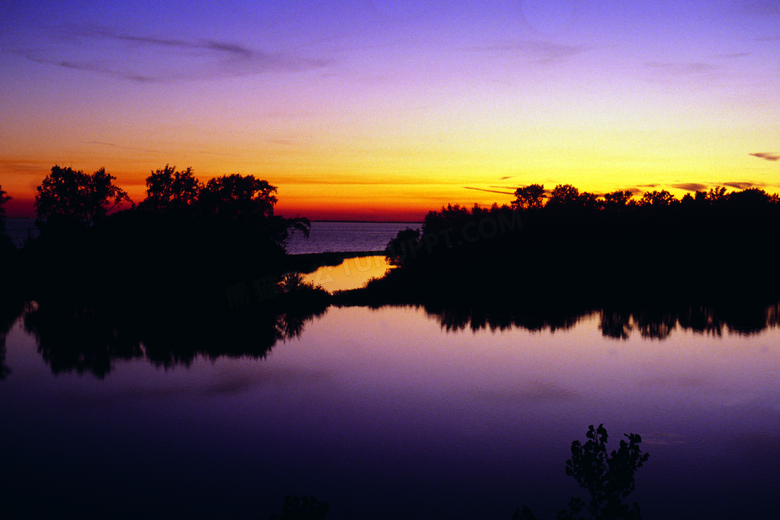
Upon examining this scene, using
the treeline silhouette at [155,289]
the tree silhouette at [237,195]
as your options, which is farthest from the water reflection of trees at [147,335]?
the tree silhouette at [237,195]

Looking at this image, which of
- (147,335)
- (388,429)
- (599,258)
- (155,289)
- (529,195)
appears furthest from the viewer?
(529,195)

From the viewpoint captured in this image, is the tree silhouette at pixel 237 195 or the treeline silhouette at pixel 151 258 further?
the tree silhouette at pixel 237 195

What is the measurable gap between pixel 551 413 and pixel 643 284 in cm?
4520

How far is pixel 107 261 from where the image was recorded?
165ft

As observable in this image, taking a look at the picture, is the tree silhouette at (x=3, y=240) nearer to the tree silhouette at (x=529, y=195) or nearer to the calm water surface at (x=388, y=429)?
the calm water surface at (x=388, y=429)

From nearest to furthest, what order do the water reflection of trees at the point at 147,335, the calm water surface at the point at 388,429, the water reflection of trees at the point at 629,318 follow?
the calm water surface at the point at 388,429, the water reflection of trees at the point at 147,335, the water reflection of trees at the point at 629,318

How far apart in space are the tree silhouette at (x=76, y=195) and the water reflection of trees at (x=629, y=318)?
4323 centimetres

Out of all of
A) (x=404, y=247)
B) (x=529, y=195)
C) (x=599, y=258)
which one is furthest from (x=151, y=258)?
(x=529, y=195)

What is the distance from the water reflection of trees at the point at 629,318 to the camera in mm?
39125

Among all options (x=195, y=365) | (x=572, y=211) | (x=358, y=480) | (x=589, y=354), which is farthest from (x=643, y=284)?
(x=358, y=480)

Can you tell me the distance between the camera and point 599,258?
6475 cm

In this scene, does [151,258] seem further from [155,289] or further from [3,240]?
[3,240]

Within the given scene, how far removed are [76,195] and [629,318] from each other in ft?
203

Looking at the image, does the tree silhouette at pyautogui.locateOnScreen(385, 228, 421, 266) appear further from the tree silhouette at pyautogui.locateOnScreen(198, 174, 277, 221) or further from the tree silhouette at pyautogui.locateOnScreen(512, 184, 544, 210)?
the tree silhouette at pyautogui.locateOnScreen(512, 184, 544, 210)
